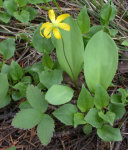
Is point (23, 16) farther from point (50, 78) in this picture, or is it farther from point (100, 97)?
point (100, 97)

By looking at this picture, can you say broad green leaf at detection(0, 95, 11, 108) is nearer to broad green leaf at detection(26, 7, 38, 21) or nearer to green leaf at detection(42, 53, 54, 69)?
green leaf at detection(42, 53, 54, 69)

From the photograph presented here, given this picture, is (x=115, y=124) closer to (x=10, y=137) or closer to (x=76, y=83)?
(x=76, y=83)

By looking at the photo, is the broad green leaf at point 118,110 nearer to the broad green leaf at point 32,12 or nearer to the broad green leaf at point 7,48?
the broad green leaf at point 7,48

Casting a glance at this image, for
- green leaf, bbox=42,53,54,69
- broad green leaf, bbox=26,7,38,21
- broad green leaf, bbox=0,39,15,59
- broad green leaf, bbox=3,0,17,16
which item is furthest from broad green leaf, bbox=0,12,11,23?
green leaf, bbox=42,53,54,69

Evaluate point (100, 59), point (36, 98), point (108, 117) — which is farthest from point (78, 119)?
point (100, 59)

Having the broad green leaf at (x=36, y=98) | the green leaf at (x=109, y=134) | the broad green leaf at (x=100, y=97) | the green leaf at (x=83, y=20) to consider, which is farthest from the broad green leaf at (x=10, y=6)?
the green leaf at (x=109, y=134)

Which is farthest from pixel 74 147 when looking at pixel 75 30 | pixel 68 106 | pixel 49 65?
pixel 75 30
